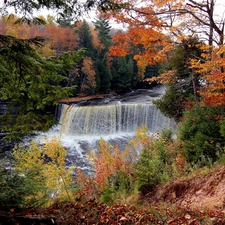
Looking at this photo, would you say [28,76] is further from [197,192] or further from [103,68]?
[103,68]

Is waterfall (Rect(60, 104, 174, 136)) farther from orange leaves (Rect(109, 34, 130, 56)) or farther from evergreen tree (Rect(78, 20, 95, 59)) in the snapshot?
orange leaves (Rect(109, 34, 130, 56))

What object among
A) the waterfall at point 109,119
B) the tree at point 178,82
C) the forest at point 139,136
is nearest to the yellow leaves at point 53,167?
the forest at point 139,136

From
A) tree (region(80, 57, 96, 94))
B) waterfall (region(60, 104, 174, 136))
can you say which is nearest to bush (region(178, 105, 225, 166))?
waterfall (region(60, 104, 174, 136))

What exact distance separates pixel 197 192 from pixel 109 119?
16.9 metres

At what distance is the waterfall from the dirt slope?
15346 mm

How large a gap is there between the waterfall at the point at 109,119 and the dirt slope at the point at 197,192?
1535 cm

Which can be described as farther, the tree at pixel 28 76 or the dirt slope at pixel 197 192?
the dirt slope at pixel 197 192

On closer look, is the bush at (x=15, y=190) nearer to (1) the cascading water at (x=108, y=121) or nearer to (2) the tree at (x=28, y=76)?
(2) the tree at (x=28, y=76)

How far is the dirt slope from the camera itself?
4836mm

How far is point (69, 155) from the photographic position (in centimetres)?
1686

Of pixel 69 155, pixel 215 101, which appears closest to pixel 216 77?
pixel 215 101

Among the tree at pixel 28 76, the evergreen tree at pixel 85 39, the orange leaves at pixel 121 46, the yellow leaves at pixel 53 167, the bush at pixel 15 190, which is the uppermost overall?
the evergreen tree at pixel 85 39

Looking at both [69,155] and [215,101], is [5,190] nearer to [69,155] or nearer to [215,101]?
[215,101]

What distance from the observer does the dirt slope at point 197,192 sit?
15.9 feet
